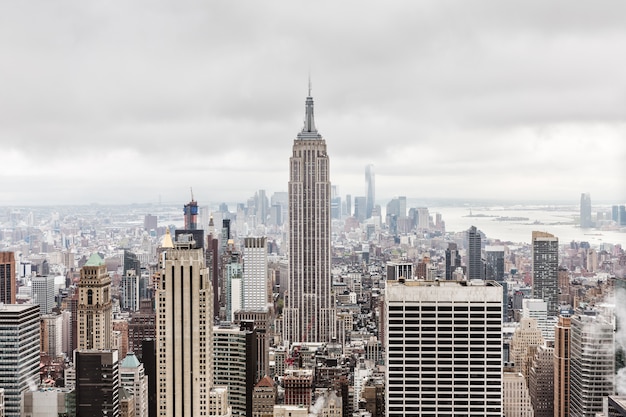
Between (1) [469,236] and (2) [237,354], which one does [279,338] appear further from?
(1) [469,236]

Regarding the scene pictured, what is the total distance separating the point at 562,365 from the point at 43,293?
276 inches

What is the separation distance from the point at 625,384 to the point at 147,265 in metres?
5.65

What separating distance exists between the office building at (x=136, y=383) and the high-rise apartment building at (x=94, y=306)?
4.07ft

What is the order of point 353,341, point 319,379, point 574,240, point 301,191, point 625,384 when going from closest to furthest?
point 625,384 < point 574,240 < point 319,379 < point 353,341 < point 301,191

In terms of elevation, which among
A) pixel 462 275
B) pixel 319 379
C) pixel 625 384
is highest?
pixel 462 275

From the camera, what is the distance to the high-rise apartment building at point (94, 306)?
38.1ft

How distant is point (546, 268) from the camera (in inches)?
430

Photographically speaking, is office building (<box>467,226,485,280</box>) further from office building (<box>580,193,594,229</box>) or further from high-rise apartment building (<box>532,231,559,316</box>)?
office building (<box>580,193,594,229</box>)

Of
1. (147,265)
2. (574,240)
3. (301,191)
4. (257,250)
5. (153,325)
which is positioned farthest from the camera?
(301,191)

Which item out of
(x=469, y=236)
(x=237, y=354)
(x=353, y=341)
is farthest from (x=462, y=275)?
(x=353, y=341)

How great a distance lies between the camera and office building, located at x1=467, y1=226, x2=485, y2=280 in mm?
9827

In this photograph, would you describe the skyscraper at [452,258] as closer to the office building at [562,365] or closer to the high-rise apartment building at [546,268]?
the high-rise apartment building at [546,268]

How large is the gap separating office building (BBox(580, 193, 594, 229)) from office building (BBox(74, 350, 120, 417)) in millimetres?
5499

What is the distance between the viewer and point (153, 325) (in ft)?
31.8
